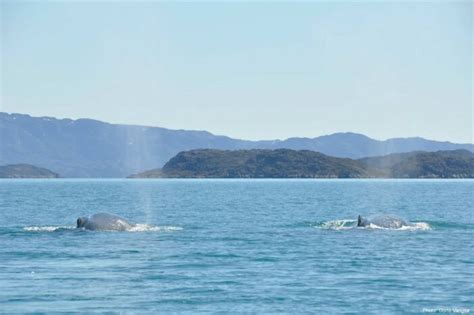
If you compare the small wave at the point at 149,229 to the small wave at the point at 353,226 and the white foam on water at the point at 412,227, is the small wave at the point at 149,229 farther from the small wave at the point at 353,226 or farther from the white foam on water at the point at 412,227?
the white foam on water at the point at 412,227

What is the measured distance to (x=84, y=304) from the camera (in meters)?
36.5

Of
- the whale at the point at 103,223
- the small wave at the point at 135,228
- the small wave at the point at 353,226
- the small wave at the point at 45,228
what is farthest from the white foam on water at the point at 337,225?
the small wave at the point at 45,228

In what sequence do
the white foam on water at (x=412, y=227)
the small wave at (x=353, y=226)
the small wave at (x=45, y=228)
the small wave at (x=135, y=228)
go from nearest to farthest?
1. the small wave at (x=135, y=228)
2. the small wave at (x=45, y=228)
3. the white foam on water at (x=412, y=227)
4. the small wave at (x=353, y=226)

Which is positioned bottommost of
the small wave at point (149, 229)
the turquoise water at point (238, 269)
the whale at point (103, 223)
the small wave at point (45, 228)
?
the turquoise water at point (238, 269)

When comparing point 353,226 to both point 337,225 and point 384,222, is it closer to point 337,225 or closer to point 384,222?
point 337,225

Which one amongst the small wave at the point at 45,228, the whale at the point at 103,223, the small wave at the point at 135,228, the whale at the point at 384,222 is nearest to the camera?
the whale at the point at 103,223

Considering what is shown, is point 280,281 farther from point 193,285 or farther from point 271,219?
point 271,219

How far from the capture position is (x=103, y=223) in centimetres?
6869

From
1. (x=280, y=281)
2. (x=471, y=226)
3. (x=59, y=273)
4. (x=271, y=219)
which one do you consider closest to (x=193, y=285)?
(x=280, y=281)

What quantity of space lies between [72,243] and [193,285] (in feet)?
63.2

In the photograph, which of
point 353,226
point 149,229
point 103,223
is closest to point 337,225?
point 353,226

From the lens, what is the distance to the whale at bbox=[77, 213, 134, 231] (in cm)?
6825

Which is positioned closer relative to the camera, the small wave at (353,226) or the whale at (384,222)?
the small wave at (353,226)

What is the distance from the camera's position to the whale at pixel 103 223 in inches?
2687
